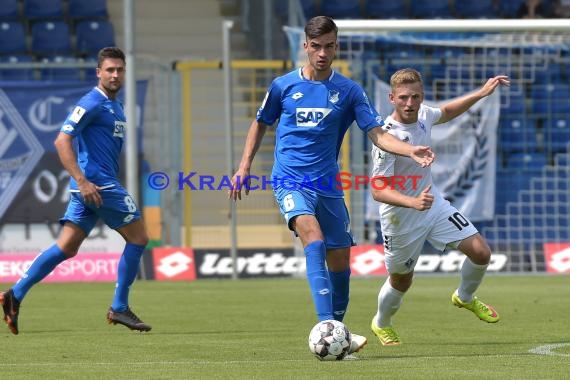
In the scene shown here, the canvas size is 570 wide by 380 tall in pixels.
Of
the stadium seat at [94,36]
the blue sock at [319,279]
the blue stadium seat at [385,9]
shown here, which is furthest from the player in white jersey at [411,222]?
the stadium seat at [94,36]

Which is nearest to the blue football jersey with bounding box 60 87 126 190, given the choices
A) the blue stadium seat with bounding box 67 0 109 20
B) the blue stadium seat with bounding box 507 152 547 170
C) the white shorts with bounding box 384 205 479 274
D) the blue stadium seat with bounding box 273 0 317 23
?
the white shorts with bounding box 384 205 479 274

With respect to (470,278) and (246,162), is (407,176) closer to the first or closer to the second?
(470,278)

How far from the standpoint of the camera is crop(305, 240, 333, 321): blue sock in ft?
27.7

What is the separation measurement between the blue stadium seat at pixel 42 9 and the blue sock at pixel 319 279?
17617 millimetres

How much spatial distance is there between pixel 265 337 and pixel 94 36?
15.4 m

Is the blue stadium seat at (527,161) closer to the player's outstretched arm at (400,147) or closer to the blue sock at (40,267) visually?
the blue sock at (40,267)

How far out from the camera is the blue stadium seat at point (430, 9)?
24641mm

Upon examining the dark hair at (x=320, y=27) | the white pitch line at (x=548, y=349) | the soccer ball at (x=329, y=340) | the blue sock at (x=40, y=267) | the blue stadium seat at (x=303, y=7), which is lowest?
the white pitch line at (x=548, y=349)

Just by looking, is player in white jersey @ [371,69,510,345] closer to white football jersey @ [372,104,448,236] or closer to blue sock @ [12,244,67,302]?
white football jersey @ [372,104,448,236]

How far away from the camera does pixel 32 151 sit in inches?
741

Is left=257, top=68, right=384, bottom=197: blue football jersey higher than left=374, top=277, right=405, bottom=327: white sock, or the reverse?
→ left=257, top=68, right=384, bottom=197: blue football jersey

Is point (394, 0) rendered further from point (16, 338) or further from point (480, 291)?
point (16, 338)

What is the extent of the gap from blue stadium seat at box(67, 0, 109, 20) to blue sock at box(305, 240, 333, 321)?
17462 millimetres

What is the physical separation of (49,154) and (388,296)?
389 inches
